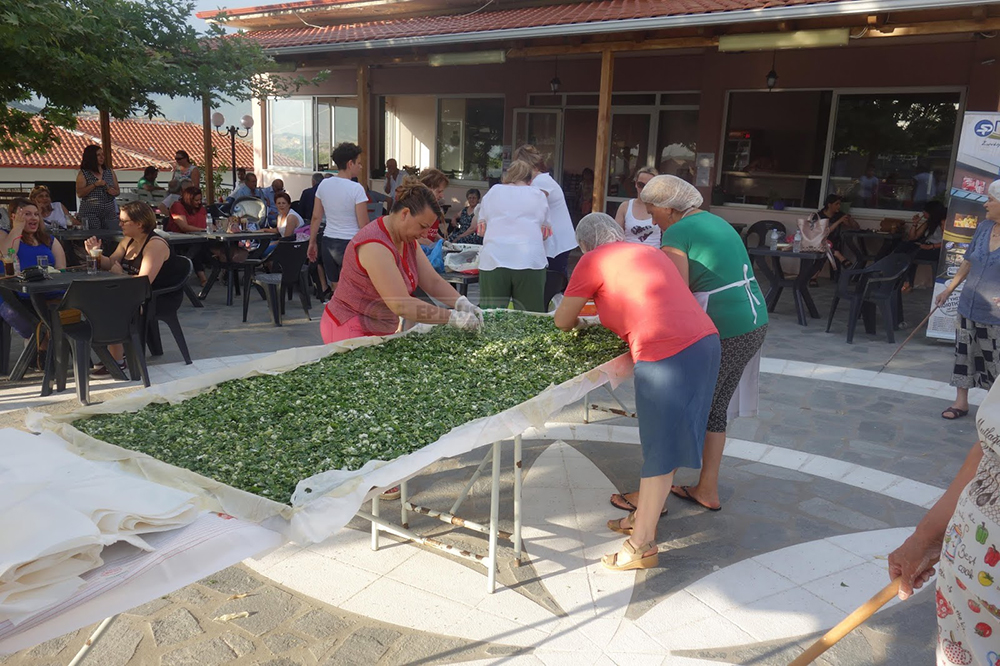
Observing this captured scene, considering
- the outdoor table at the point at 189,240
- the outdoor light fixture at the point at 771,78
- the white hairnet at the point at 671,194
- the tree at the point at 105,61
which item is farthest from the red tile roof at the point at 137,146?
the white hairnet at the point at 671,194

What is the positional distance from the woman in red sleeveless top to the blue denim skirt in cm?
97

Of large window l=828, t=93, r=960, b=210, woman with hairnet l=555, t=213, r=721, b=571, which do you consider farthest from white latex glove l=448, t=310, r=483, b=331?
large window l=828, t=93, r=960, b=210

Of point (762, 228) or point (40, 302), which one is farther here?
point (762, 228)

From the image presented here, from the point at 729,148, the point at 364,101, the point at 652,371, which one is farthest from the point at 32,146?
the point at 729,148

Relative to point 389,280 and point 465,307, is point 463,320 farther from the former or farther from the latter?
point 389,280

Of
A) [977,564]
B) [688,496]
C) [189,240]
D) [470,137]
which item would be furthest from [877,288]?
A: [470,137]

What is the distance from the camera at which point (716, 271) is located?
3576mm

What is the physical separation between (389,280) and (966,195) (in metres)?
6.76

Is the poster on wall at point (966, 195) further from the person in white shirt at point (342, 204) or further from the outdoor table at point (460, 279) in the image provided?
the person in white shirt at point (342, 204)

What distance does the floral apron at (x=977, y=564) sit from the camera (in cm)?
150

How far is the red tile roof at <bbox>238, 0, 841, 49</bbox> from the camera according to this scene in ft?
27.7

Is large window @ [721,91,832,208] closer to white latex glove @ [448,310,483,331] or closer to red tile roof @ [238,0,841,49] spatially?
red tile roof @ [238,0,841,49]

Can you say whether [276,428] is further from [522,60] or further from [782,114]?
[522,60]

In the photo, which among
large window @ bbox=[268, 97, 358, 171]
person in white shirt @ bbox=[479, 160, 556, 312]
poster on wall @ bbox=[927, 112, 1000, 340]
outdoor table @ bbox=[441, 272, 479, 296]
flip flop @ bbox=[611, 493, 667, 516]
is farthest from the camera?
large window @ bbox=[268, 97, 358, 171]
